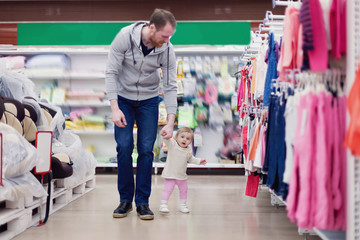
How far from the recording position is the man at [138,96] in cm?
265

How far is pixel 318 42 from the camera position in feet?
5.39

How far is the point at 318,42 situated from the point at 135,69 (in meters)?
1.43

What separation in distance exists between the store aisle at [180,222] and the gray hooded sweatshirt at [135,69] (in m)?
0.82

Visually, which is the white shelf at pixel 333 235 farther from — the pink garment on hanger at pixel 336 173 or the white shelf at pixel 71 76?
the white shelf at pixel 71 76

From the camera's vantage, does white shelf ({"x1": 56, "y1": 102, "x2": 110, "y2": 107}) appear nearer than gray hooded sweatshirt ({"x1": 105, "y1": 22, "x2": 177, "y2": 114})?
No

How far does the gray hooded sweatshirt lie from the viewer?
2.65m

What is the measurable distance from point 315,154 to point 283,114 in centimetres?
54

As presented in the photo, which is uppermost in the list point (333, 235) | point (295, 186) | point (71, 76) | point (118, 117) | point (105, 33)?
point (105, 33)

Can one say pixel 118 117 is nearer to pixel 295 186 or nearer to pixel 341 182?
pixel 295 186

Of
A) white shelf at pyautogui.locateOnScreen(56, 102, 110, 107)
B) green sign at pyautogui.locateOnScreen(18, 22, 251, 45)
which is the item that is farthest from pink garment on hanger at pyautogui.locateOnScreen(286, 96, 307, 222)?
green sign at pyautogui.locateOnScreen(18, 22, 251, 45)

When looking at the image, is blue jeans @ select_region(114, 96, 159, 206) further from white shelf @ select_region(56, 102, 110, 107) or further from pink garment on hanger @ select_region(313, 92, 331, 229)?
white shelf @ select_region(56, 102, 110, 107)

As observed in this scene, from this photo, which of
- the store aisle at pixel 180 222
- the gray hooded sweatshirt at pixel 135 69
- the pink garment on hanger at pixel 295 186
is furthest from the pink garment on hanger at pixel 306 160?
the gray hooded sweatshirt at pixel 135 69

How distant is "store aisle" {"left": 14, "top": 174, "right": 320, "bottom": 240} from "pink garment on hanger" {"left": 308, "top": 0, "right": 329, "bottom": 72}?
1.11 metres

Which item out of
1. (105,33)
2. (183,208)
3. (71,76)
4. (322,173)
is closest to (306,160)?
(322,173)
